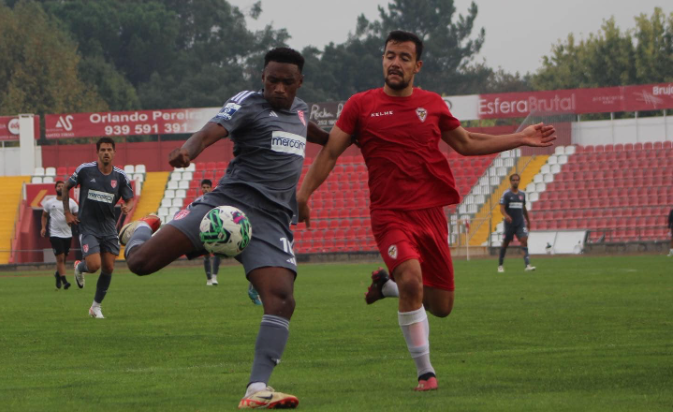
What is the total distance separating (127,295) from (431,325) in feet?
29.7

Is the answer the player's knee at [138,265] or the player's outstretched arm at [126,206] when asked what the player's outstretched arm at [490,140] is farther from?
the player's outstretched arm at [126,206]

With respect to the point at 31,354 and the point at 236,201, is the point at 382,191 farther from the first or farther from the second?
the point at 31,354

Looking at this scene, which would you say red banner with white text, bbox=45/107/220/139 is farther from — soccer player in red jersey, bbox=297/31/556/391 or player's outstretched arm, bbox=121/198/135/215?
soccer player in red jersey, bbox=297/31/556/391

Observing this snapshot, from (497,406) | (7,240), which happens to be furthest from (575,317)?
(7,240)

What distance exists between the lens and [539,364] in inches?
321

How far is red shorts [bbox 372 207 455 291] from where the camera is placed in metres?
7.23

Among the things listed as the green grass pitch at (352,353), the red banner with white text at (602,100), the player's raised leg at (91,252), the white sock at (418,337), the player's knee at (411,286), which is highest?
the red banner with white text at (602,100)

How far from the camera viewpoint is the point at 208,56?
89312 millimetres

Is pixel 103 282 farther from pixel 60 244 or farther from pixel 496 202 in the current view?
pixel 496 202

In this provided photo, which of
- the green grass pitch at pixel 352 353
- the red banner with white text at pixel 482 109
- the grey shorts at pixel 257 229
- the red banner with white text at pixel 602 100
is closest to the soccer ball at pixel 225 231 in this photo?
the grey shorts at pixel 257 229

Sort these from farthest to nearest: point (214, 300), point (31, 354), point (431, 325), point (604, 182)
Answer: point (604, 182) → point (214, 300) → point (431, 325) → point (31, 354)

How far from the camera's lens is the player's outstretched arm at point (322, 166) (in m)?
7.37

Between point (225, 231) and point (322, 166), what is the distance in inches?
49.0

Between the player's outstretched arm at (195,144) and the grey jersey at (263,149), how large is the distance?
190 mm
